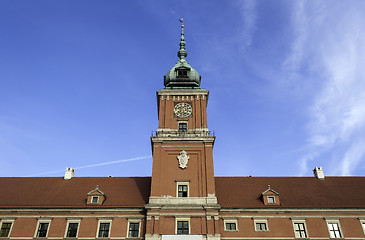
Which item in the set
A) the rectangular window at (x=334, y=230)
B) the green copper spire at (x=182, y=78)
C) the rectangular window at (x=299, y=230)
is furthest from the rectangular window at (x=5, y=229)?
the rectangular window at (x=334, y=230)

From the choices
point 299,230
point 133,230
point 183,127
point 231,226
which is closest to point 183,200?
point 231,226

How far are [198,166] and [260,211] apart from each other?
24.1ft

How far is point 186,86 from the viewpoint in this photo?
36.9m

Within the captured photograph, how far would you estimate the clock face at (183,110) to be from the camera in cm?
3444

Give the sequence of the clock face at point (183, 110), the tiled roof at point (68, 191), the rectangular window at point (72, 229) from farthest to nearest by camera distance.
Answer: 1. the clock face at point (183, 110)
2. the tiled roof at point (68, 191)
3. the rectangular window at point (72, 229)

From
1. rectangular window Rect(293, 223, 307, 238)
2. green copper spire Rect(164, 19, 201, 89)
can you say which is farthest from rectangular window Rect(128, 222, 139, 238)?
green copper spire Rect(164, 19, 201, 89)

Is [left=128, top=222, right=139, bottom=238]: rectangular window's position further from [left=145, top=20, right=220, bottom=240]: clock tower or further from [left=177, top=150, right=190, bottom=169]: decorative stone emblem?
[left=177, top=150, right=190, bottom=169]: decorative stone emblem

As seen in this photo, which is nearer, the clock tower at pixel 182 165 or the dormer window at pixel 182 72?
the clock tower at pixel 182 165

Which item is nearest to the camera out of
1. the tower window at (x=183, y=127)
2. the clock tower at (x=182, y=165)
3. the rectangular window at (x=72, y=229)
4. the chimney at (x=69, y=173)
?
the clock tower at (x=182, y=165)

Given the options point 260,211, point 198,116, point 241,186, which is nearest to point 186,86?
point 198,116

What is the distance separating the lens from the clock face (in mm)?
34438

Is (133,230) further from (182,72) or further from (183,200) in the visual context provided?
(182,72)

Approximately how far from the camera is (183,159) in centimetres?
3128

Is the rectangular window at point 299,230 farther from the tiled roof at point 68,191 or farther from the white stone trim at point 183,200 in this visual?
the tiled roof at point 68,191
